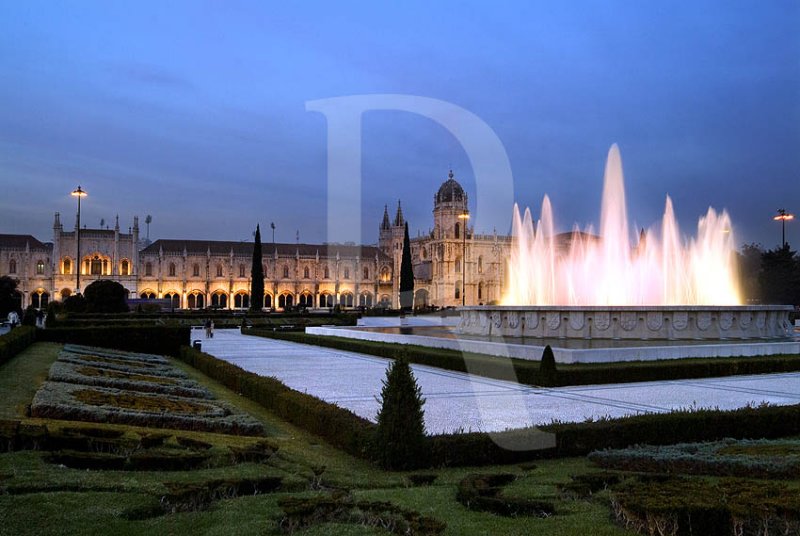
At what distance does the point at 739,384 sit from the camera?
1451cm

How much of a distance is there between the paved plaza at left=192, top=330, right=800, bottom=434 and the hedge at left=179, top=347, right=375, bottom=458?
115 centimetres

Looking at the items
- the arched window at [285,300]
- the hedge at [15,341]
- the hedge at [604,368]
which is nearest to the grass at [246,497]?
the hedge at [15,341]

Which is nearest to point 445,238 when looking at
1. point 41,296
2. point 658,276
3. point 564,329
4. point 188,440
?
point 41,296

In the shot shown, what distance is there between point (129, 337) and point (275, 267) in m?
64.0

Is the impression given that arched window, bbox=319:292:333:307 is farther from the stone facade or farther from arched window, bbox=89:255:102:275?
arched window, bbox=89:255:102:275

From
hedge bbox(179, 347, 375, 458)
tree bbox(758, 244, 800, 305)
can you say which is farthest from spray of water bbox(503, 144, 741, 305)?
tree bbox(758, 244, 800, 305)

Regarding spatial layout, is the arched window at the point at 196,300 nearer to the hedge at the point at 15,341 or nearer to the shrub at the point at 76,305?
the shrub at the point at 76,305

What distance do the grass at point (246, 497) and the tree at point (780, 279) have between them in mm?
53975

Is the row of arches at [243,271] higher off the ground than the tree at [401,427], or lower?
higher

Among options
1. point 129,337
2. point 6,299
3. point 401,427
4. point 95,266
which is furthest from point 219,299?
point 401,427

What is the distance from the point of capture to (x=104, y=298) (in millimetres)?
40938

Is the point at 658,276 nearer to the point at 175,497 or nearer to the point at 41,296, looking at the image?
the point at 175,497

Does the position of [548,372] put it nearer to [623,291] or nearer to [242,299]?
[623,291]

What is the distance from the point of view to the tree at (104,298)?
4097cm
